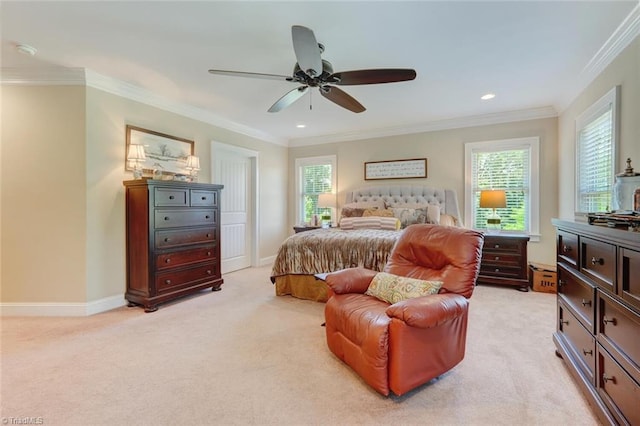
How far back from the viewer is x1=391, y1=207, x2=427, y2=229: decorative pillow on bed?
14.9 ft

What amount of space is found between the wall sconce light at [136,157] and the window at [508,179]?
466cm

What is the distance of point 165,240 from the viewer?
3.34 metres

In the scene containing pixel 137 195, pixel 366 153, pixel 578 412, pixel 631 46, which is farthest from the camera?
pixel 366 153

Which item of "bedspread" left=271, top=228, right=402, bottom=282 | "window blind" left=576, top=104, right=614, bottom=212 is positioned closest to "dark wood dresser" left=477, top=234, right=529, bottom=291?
"window blind" left=576, top=104, right=614, bottom=212

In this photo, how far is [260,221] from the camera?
5.58m

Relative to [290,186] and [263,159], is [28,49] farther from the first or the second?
[290,186]

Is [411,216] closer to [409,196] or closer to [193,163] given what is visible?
[409,196]

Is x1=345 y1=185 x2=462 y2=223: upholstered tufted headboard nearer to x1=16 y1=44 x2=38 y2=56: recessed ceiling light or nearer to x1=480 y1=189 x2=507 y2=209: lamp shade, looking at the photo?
x1=480 y1=189 x2=507 y2=209: lamp shade

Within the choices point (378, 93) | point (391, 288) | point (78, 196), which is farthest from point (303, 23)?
point (78, 196)

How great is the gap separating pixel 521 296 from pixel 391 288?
258 cm

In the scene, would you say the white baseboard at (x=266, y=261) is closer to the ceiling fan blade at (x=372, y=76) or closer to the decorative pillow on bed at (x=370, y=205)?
the decorative pillow on bed at (x=370, y=205)

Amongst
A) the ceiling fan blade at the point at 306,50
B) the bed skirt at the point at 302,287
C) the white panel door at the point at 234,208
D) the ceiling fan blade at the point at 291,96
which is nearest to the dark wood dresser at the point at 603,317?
the ceiling fan blade at the point at 306,50

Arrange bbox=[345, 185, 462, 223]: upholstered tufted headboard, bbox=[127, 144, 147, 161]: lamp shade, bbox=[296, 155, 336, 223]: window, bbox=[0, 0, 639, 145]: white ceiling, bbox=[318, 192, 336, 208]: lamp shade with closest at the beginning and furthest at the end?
1. bbox=[0, 0, 639, 145]: white ceiling
2. bbox=[127, 144, 147, 161]: lamp shade
3. bbox=[345, 185, 462, 223]: upholstered tufted headboard
4. bbox=[318, 192, 336, 208]: lamp shade
5. bbox=[296, 155, 336, 223]: window

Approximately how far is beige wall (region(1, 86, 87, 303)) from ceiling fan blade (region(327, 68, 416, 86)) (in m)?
2.74
